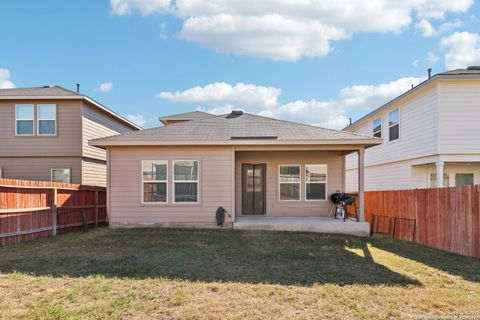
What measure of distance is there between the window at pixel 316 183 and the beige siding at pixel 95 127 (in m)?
8.85

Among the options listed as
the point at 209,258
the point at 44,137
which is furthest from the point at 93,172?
the point at 209,258

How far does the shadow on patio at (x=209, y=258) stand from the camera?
5.29 metres

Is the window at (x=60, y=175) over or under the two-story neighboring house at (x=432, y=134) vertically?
under

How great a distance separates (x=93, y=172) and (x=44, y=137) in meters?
2.35

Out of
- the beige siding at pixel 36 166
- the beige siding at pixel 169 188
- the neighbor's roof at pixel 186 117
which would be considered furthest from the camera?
the neighbor's roof at pixel 186 117

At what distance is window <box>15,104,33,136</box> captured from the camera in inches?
533

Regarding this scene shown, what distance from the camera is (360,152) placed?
10109mm

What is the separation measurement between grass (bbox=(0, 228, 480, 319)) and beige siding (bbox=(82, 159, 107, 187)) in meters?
6.37

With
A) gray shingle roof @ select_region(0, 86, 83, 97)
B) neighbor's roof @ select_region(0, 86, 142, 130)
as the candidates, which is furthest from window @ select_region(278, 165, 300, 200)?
gray shingle roof @ select_region(0, 86, 83, 97)

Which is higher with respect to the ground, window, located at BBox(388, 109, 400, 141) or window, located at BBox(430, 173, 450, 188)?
window, located at BBox(388, 109, 400, 141)

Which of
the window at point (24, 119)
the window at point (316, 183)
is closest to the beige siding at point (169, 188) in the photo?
the window at point (316, 183)

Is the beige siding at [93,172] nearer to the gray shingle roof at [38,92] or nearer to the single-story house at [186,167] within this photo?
the gray shingle roof at [38,92]

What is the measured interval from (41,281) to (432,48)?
15.7 metres

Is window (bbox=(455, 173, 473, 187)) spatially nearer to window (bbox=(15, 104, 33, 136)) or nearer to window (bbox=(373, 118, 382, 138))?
window (bbox=(373, 118, 382, 138))
